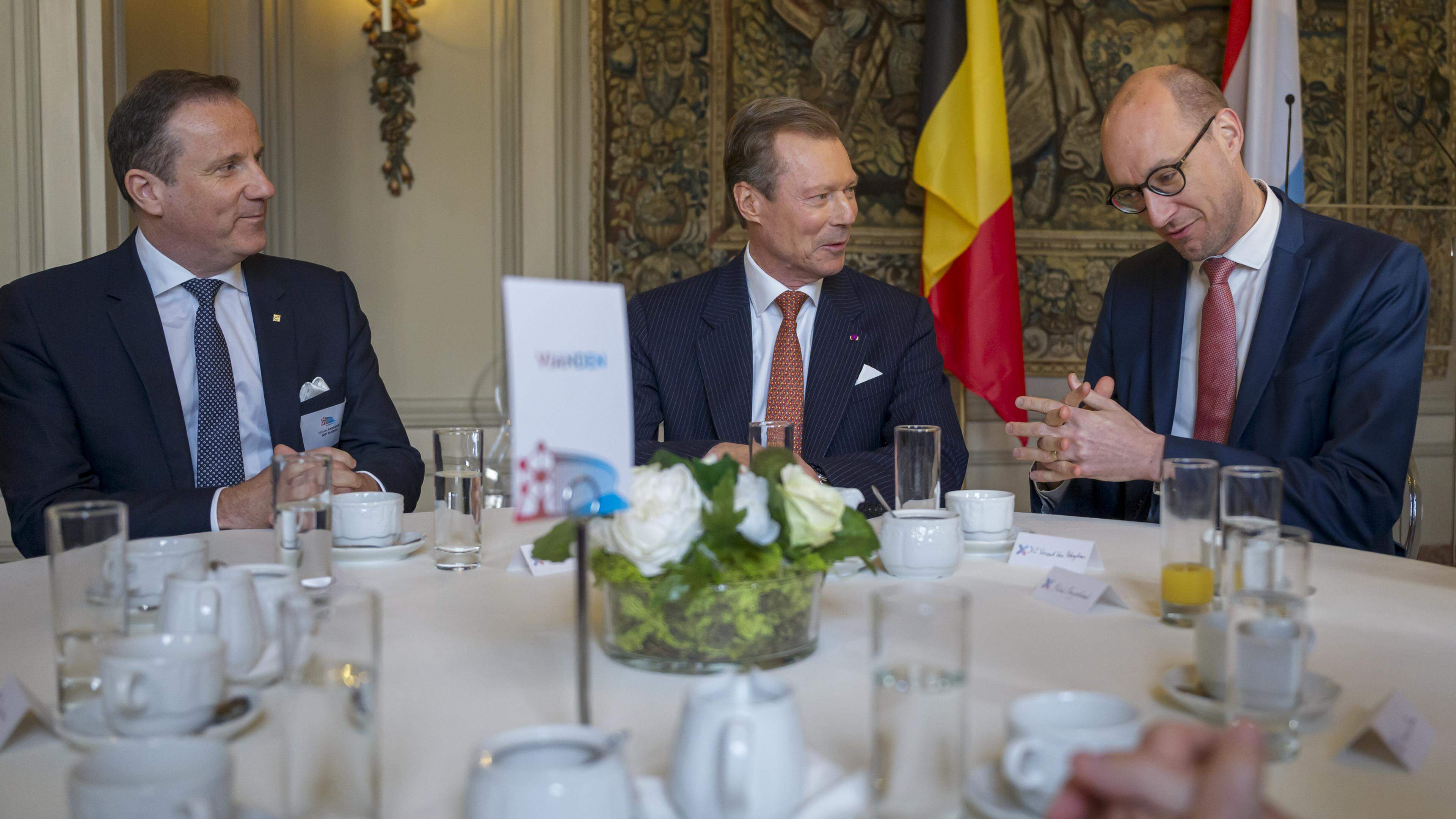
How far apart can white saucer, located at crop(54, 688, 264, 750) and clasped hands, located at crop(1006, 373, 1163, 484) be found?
146 cm

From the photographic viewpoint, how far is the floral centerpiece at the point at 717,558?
3.44 ft

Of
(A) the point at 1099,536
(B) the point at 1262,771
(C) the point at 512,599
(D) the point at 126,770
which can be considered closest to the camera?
(B) the point at 1262,771

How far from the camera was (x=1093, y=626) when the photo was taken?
52.0 inches

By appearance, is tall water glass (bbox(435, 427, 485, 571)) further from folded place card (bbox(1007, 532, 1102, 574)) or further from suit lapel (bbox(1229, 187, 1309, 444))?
suit lapel (bbox(1229, 187, 1309, 444))

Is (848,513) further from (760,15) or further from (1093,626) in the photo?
(760,15)

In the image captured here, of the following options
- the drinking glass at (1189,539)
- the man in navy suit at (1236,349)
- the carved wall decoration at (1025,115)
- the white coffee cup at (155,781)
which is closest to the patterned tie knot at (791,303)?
the man in navy suit at (1236,349)

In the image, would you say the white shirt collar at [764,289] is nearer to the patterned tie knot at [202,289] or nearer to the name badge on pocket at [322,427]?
the name badge on pocket at [322,427]

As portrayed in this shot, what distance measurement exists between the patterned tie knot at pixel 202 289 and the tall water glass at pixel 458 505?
1110 millimetres

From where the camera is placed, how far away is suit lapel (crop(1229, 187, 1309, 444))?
2314mm

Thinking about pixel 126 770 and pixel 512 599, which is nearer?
pixel 126 770

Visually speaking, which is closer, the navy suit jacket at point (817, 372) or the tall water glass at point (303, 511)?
the tall water glass at point (303, 511)

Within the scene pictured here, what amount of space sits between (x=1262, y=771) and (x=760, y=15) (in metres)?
3.87

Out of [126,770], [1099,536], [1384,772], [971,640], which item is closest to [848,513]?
[971,640]

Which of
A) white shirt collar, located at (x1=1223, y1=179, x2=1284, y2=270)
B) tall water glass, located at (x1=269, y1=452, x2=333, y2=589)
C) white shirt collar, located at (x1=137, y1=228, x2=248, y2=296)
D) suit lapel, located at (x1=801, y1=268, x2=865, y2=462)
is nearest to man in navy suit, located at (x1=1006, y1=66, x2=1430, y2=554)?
white shirt collar, located at (x1=1223, y1=179, x2=1284, y2=270)
